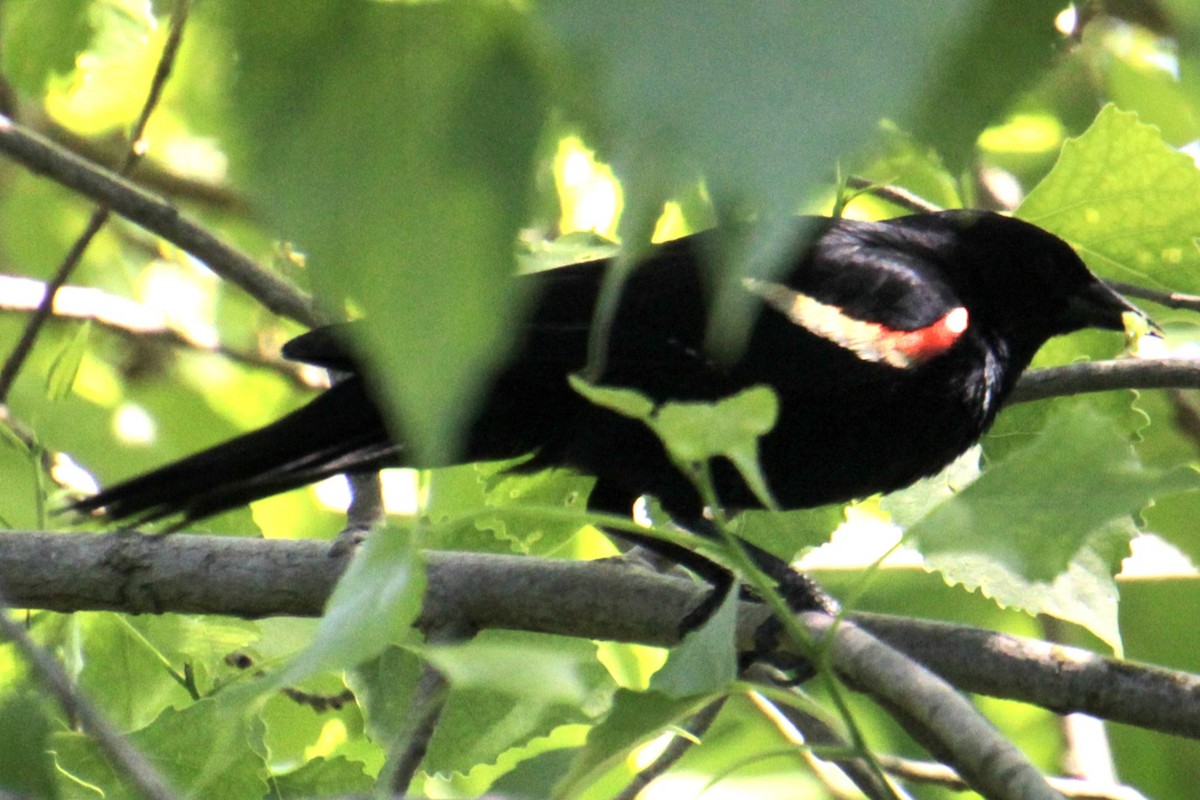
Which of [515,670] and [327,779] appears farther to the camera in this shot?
[327,779]

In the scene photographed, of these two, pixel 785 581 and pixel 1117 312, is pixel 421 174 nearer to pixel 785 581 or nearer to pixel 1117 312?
pixel 785 581

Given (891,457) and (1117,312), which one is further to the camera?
(1117,312)

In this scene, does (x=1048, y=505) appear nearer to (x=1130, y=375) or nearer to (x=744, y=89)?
(x=744, y=89)

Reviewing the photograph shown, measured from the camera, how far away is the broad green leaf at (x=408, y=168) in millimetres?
440

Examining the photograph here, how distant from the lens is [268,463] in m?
2.06

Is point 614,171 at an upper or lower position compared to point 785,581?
upper

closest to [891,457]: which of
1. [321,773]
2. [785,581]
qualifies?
[785,581]

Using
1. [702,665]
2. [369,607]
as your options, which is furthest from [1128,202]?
[369,607]

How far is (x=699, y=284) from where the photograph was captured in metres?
2.33

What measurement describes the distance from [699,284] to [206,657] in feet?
3.32

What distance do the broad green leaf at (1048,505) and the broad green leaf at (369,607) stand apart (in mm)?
458

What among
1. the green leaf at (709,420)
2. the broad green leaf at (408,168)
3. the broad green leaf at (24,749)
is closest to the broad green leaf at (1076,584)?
the green leaf at (709,420)

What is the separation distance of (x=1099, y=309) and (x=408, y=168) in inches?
103

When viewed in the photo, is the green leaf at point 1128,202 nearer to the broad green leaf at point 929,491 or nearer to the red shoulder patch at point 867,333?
the red shoulder patch at point 867,333
